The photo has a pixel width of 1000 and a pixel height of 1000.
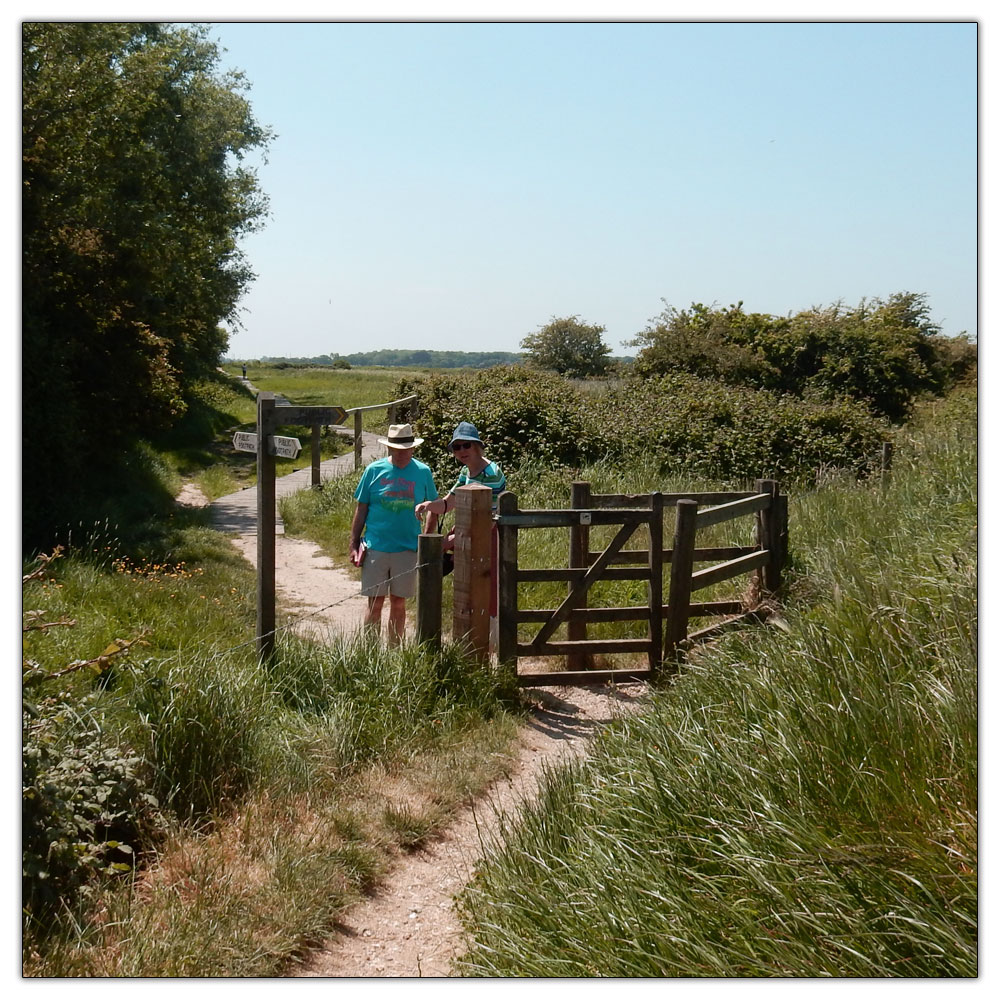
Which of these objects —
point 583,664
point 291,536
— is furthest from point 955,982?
point 291,536

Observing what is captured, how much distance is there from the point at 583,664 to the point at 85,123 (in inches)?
430

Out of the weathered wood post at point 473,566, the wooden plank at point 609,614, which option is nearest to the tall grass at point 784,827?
the weathered wood post at point 473,566

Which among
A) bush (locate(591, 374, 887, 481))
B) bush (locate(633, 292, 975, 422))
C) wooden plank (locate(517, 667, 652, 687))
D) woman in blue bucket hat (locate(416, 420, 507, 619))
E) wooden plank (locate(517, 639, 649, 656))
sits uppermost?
bush (locate(633, 292, 975, 422))

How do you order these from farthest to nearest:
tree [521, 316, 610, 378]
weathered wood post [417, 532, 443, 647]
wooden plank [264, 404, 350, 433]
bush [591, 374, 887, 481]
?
tree [521, 316, 610, 378] → bush [591, 374, 887, 481] → weathered wood post [417, 532, 443, 647] → wooden plank [264, 404, 350, 433]

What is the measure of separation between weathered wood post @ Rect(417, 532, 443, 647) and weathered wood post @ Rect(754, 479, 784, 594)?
11.5ft

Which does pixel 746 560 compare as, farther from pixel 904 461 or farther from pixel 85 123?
pixel 85 123

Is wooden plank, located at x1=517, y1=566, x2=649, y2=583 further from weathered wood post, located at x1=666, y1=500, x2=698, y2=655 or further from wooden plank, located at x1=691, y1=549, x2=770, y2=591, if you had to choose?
wooden plank, located at x1=691, y1=549, x2=770, y2=591

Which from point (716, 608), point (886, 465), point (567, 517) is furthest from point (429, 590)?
point (886, 465)

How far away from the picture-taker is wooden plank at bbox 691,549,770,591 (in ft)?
25.4

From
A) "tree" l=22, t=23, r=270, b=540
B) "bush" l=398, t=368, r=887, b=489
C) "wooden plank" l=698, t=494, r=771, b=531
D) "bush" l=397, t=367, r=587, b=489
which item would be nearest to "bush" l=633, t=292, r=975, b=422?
"bush" l=398, t=368, r=887, b=489

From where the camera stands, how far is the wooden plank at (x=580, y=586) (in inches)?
281

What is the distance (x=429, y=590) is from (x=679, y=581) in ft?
7.08

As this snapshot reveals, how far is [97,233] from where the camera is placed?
14688mm

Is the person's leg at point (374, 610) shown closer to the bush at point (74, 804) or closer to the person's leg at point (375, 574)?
→ the person's leg at point (375, 574)
